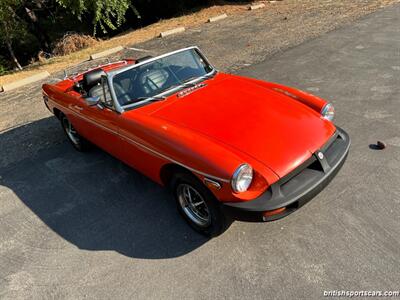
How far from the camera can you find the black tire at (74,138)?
559 centimetres

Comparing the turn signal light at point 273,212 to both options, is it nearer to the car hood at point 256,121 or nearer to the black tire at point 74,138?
the car hood at point 256,121

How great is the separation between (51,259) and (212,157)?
6.75ft

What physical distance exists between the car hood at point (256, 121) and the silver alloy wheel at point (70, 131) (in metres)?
2.34

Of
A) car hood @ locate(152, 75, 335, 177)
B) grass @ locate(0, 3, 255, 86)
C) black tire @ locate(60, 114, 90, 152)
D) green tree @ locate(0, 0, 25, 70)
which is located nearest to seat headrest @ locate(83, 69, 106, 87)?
black tire @ locate(60, 114, 90, 152)

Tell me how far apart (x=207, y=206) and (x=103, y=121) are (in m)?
1.91

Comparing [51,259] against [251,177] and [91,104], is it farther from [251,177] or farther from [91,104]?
[251,177]

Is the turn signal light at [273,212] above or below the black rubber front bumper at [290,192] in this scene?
below

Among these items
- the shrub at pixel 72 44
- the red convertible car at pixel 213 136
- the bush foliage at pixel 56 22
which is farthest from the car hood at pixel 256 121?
the shrub at pixel 72 44

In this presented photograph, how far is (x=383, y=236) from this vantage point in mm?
3314

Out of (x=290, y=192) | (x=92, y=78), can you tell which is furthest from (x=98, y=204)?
(x=290, y=192)

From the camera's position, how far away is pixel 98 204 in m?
4.43

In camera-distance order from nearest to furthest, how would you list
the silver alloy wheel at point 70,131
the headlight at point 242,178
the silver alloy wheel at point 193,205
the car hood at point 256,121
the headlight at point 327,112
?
the headlight at point 242,178
the car hood at point 256,121
the silver alloy wheel at point 193,205
the headlight at point 327,112
the silver alloy wheel at point 70,131

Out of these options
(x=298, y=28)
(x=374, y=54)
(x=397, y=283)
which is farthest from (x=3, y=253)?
(x=298, y=28)

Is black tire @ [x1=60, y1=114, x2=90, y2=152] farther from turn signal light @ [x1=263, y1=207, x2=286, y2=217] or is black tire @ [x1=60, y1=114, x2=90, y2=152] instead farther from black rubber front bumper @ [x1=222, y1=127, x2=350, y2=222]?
turn signal light @ [x1=263, y1=207, x2=286, y2=217]
